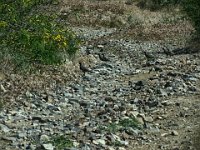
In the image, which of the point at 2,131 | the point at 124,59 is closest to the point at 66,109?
the point at 2,131

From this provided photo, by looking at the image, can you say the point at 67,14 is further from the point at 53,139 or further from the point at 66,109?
the point at 53,139

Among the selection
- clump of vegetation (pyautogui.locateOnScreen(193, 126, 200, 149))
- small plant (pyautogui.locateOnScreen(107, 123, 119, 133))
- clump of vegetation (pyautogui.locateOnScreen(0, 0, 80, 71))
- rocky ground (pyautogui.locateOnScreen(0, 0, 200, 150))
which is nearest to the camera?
clump of vegetation (pyautogui.locateOnScreen(193, 126, 200, 149))

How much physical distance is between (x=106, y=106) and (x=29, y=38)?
450 cm

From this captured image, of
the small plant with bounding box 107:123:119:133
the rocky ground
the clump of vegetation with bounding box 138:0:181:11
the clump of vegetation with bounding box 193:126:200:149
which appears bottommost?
the clump of vegetation with bounding box 138:0:181:11

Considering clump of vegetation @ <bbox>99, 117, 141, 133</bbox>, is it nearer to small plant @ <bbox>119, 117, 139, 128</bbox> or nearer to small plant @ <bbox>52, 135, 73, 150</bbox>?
small plant @ <bbox>119, 117, 139, 128</bbox>

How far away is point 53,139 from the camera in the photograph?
1081 cm

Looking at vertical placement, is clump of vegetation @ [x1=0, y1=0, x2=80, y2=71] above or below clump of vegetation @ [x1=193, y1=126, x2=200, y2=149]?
below

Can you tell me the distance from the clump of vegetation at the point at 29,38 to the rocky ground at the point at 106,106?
0.72m

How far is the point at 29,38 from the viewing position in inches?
645

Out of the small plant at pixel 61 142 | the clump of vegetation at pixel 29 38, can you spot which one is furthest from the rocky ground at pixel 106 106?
the clump of vegetation at pixel 29 38

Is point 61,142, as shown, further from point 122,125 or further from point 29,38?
point 29,38

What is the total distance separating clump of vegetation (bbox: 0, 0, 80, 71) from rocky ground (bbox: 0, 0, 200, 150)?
2.36ft

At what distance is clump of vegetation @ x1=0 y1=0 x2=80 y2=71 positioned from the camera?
53.3 ft

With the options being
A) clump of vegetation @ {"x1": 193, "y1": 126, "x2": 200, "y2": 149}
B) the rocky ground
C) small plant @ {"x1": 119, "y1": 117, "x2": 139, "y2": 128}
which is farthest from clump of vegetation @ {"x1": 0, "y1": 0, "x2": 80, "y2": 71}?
clump of vegetation @ {"x1": 193, "y1": 126, "x2": 200, "y2": 149}
